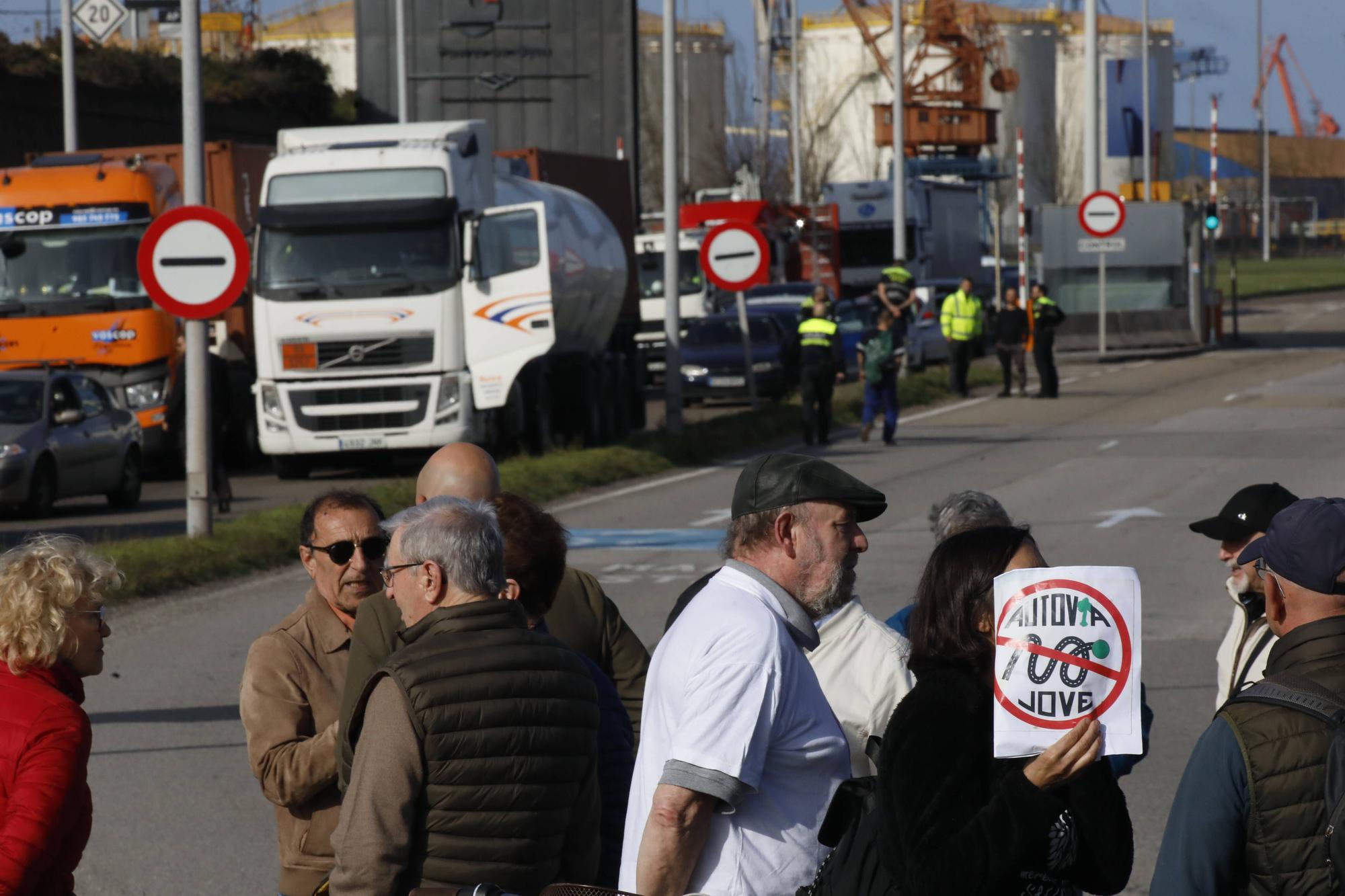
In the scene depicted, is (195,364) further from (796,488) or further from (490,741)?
(796,488)

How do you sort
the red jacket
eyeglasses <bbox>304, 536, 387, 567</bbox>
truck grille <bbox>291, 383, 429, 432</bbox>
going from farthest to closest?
1. truck grille <bbox>291, 383, 429, 432</bbox>
2. eyeglasses <bbox>304, 536, 387, 567</bbox>
3. the red jacket

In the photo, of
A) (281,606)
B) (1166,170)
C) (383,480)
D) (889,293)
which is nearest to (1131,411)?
(889,293)

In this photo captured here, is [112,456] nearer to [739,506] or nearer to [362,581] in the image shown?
[362,581]

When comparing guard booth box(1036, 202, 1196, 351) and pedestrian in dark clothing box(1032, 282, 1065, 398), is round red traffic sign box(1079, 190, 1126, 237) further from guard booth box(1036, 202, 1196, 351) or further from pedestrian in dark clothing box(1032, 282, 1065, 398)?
guard booth box(1036, 202, 1196, 351)

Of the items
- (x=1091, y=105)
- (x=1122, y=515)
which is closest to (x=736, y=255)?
(x=1122, y=515)

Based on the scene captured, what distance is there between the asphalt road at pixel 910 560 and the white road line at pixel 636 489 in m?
0.06

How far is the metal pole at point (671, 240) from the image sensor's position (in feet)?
84.3

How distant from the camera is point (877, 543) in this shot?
16.2 metres

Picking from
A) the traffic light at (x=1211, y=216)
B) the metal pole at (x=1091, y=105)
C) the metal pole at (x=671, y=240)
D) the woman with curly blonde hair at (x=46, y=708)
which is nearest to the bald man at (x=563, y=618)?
the woman with curly blonde hair at (x=46, y=708)

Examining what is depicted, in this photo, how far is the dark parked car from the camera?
32.5m

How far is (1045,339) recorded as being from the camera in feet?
104

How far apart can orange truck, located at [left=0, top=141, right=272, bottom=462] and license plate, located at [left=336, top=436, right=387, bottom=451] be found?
263 centimetres

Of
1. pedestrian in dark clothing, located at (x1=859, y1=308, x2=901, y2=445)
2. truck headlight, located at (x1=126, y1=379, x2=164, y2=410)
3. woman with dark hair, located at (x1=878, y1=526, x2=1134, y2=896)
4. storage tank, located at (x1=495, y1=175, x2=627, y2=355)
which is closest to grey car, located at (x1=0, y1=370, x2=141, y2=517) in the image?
truck headlight, located at (x1=126, y1=379, x2=164, y2=410)

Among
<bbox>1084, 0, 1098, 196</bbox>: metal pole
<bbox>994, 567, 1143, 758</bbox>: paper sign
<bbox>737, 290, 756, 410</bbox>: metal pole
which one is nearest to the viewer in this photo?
<bbox>994, 567, 1143, 758</bbox>: paper sign
